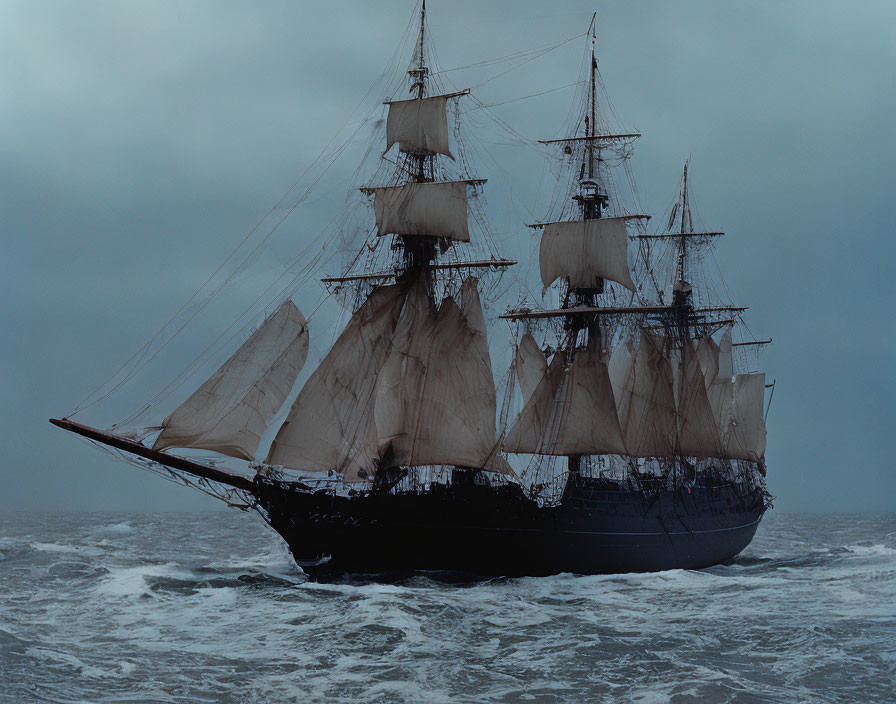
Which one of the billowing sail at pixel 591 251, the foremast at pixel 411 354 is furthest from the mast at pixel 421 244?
the billowing sail at pixel 591 251

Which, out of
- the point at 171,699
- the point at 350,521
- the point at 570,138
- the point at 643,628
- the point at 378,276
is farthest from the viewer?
the point at 570,138

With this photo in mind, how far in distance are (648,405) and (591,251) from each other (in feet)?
35.3

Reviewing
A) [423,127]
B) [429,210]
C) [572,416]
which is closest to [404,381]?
[429,210]

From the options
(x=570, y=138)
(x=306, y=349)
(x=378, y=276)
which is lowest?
(x=306, y=349)

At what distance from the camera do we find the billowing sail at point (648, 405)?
61000 mm

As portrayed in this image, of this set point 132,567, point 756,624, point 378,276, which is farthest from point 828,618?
point 132,567

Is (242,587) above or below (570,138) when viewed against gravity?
below

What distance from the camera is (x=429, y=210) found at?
52219 mm

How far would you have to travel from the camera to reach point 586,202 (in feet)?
204

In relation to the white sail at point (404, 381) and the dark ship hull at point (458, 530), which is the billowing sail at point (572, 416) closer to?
the dark ship hull at point (458, 530)

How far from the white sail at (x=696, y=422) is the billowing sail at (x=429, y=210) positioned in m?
21.6

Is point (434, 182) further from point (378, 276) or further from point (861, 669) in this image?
point (861, 669)

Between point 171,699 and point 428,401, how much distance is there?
87.8ft

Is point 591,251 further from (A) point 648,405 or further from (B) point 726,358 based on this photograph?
(B) point 726,358
